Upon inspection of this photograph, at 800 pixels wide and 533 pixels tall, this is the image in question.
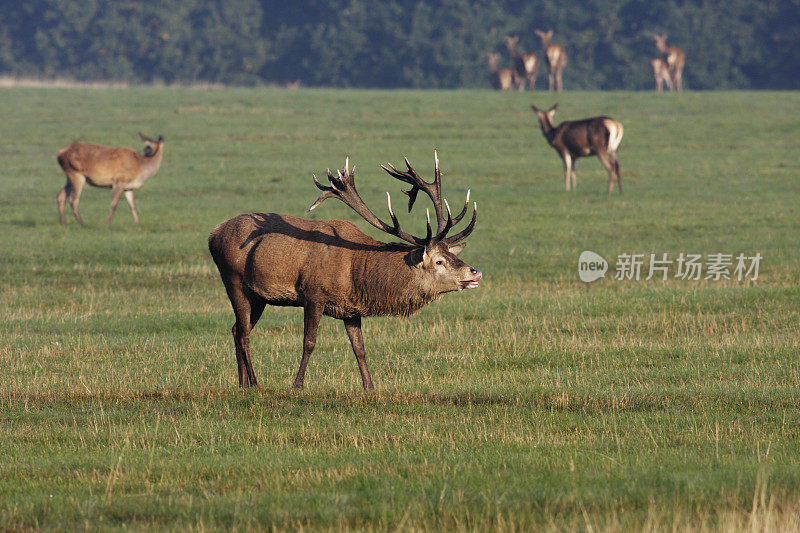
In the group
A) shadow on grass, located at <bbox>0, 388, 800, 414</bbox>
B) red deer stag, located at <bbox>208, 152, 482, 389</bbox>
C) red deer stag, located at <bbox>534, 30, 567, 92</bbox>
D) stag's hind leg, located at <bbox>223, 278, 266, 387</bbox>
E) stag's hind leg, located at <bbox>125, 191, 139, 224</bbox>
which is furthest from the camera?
red deer stag, located at <bbox>534, 30, 567, 92</bbox>

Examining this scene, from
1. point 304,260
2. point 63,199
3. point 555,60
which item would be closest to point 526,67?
point 555,60

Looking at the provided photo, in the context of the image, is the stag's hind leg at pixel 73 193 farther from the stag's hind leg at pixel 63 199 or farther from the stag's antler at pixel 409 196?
the stag's antler at pixel 409 196

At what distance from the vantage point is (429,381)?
34.4 ft

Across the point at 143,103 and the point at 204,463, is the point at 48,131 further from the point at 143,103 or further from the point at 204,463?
the point at 204,463

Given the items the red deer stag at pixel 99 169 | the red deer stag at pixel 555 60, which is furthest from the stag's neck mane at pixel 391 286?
the red deer stag at pixel 555 60

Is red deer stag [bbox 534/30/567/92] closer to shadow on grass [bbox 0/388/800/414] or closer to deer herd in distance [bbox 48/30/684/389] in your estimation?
deer herd in distance [bbox 48/30/684/389]

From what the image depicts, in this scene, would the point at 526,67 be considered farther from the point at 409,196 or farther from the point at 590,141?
the point at 409,196

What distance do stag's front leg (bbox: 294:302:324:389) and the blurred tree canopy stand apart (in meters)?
56.5

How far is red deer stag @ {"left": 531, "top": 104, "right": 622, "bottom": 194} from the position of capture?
28.4m

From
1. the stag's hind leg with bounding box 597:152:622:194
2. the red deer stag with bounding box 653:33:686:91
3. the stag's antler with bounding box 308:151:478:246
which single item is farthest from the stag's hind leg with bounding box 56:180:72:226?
the red deer stag with bounding box 653:33:686:91

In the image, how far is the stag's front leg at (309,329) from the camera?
9945 millimetres

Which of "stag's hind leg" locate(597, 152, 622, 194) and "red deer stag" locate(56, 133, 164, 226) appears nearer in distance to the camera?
"red deer stag" locate(56, 133, 164, 226)

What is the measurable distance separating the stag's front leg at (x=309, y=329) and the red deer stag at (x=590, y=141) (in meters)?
18.9

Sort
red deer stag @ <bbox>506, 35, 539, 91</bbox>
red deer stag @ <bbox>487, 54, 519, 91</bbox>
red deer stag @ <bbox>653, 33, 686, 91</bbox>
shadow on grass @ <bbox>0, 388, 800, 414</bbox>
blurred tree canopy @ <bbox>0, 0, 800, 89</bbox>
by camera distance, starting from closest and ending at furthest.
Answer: shadow on grass @ <bbox>0, 388, 800, 414</bbox> < red deer stag @ <bbox>506, 35, 539, 91</bbox> < red deer stag @ <bbox>653, 33, 686, 91</bbox> < red deer stag @ <bbox>487, 54, 519, 91</bbox> < blurred tree canopy @ <bbox>0, 0, 800, 89</bbox>
